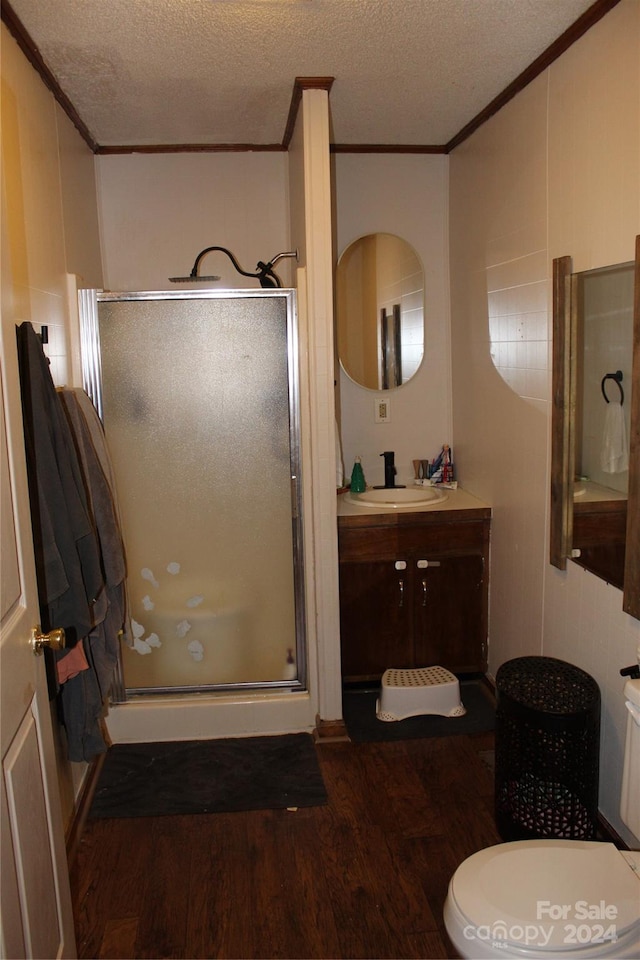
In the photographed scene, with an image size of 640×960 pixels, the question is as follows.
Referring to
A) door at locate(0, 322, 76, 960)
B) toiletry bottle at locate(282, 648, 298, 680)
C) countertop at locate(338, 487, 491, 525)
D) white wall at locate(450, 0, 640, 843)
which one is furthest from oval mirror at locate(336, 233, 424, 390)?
door at locate(0, 322, 76, 960)

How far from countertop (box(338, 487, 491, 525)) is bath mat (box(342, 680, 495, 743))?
0.77 meters

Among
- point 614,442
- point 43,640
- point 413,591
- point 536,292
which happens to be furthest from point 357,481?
point 43,640

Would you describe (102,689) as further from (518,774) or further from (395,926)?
(518,774)

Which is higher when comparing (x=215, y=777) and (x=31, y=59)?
(x=31, y=59)

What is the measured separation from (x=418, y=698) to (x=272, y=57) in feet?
7.73

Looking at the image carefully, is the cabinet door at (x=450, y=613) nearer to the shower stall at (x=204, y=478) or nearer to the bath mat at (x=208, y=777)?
the shower stall at (x=204, y=478)

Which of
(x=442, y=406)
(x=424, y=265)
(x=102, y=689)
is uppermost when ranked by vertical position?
(x=424, y=265)

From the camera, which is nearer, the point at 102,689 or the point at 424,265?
the point at 102,689

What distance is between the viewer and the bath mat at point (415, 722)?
9.64 ft

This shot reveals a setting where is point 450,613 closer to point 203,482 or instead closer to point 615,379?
point 203,482

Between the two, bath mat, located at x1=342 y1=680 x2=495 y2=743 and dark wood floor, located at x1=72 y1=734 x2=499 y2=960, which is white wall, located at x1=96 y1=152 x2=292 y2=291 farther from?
dark wood floor, located at x1=72 y1=734 x2=499 y2=960

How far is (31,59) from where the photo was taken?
7.41 ft

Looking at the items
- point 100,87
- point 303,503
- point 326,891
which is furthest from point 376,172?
point 326,891

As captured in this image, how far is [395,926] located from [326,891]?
0.75ft
